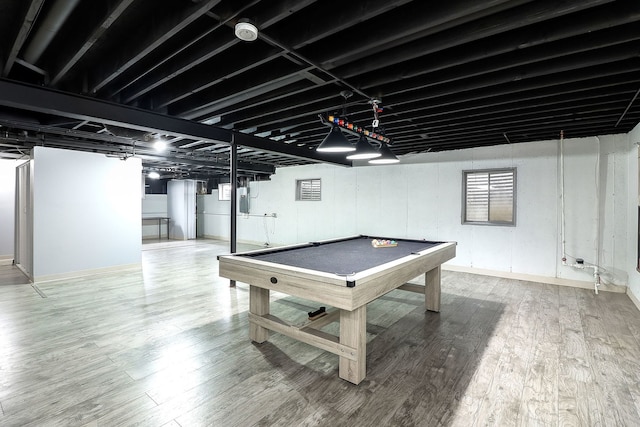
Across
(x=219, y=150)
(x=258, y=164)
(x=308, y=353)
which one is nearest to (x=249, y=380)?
(x=308, y=353)

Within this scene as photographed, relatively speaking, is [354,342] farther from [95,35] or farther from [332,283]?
[95,35]

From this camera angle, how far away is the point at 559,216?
17.4 ft

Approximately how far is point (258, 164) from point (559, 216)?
722 cm

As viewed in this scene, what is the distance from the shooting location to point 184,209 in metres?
11.6

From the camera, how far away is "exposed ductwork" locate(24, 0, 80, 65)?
6.52 ft

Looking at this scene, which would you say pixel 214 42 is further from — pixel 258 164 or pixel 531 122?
pixel 258 164

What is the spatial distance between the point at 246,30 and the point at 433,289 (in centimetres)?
355

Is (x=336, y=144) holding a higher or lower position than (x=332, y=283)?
higher

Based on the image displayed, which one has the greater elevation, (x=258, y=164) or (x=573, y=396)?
(x=258, y=164)

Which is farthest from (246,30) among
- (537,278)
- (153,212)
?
(153,212)

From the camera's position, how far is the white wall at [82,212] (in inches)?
205

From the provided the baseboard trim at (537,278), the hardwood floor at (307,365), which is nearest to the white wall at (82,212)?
the hardwood floor at (307,365)

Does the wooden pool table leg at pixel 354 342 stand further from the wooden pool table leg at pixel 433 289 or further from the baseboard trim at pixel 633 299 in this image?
the baseboard trim at pixel 633 299

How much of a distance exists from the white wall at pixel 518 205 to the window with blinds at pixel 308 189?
0.25 m
